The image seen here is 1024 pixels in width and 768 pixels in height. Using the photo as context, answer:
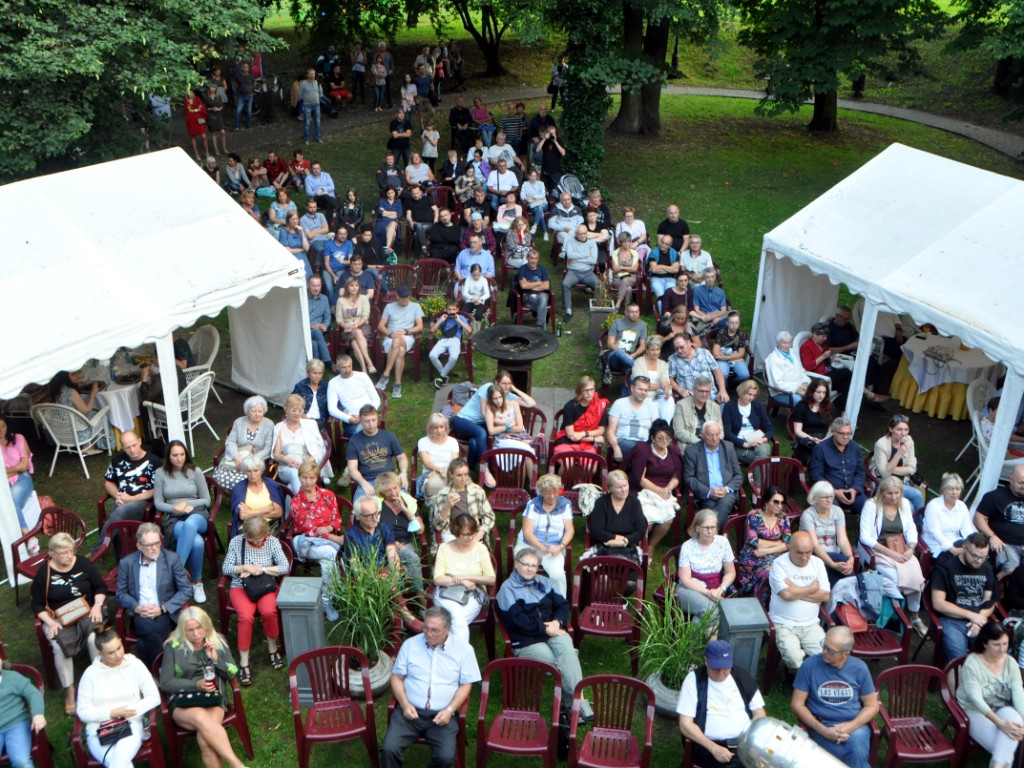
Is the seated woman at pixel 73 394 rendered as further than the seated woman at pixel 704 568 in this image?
Yes

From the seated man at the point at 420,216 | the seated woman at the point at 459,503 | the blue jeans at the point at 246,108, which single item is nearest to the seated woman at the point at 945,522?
the seated woman at the point at 459,503

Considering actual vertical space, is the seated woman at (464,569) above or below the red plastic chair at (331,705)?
above

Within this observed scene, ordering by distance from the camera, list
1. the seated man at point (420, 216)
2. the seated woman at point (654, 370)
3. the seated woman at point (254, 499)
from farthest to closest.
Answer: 1. the seated man at point (420, 216)
2. the seated woman at point (654, 370)
3. the seated woman at point (254, 499)

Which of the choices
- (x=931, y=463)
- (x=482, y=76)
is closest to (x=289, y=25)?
(x=482, y=76)

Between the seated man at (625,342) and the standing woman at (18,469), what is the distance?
19.1 feet

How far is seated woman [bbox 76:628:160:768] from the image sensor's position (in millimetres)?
5906

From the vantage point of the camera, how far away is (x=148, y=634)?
22.4 feet

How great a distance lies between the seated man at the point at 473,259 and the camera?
487 inches

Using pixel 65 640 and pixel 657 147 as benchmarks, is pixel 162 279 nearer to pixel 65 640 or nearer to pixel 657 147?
pixel 65 640

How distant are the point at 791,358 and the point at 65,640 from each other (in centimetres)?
726

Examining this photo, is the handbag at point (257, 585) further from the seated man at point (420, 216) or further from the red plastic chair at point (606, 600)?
the seated man at point (420, 216)

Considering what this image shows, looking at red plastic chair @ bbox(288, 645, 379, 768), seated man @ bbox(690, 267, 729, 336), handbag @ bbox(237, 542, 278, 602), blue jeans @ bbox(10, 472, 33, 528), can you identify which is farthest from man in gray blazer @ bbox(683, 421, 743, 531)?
blue jeans @ bbox(10, 472, 33, 528)

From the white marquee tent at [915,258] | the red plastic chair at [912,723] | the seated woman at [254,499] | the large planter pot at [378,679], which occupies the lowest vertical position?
the large planter pot at [378,679]

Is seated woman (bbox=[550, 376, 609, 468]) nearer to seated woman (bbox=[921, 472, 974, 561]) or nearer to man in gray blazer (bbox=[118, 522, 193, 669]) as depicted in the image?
seated woman (bbox=[921, 472, 974, 561])
